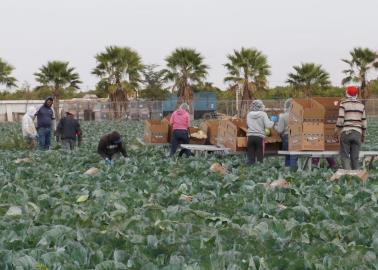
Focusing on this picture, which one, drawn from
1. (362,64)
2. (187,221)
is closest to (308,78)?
(362,64)

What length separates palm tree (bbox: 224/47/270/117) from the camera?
48.9 metres

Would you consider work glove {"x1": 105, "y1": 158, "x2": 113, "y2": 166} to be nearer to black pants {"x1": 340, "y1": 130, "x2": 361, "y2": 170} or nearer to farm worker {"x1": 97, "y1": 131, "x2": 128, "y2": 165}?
farm worker {"x1": 97, "y1": 131, "x2": 128, "y2": 165}

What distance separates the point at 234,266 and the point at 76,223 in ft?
8.19

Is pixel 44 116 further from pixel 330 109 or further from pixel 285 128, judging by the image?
pixel 330 109

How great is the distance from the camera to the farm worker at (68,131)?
59.3 ft

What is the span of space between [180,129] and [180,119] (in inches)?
9.3

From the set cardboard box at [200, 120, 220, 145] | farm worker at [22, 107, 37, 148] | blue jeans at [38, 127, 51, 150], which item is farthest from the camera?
farm worker at [22, 107, 37, 148]

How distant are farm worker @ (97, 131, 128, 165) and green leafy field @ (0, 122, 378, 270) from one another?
2.67 metres

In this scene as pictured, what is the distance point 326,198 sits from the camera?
8188mm

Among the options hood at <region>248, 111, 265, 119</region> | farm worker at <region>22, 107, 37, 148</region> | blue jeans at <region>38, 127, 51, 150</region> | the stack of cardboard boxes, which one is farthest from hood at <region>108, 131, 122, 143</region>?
farm worker at <region>22, 107, 37, 148</region>

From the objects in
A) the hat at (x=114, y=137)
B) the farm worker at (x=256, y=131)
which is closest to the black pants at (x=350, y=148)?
the farm worker at (x=256, y=131)

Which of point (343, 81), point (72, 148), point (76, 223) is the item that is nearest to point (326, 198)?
point (76, 223)

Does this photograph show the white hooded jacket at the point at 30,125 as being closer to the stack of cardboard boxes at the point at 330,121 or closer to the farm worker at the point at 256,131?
the farm worker at the point at 256,131

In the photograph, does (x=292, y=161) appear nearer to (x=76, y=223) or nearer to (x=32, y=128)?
(x=76, y=223)
